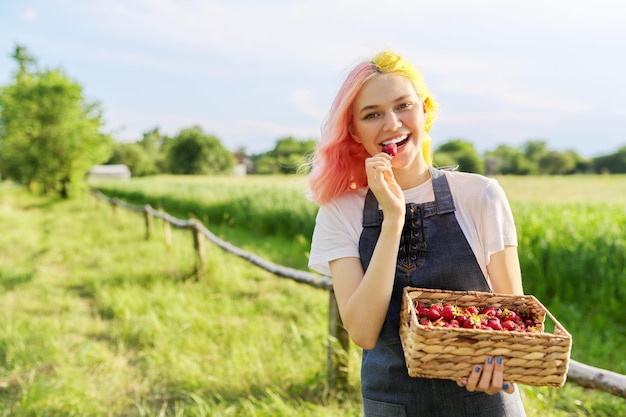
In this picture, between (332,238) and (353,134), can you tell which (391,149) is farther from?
(332,238)

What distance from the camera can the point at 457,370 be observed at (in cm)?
136

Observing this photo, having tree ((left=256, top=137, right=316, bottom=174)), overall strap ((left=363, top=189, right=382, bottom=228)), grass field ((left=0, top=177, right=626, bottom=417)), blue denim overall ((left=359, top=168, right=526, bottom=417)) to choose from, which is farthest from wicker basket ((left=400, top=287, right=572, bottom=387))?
tree ((left=256, top=137, right=316, bottom=174))

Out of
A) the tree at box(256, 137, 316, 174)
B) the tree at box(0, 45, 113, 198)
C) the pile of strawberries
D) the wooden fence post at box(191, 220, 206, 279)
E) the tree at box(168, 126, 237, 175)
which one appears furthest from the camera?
the tree at box(256, 137, 316, 174)

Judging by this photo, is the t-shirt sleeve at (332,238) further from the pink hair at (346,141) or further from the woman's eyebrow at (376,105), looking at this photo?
the woman's eyebrow at (376,105)

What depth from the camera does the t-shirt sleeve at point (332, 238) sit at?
5.52ft

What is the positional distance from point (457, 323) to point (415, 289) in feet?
0.58

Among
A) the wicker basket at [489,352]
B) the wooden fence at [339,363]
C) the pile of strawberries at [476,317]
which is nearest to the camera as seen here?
the wicker basket at [489,352]

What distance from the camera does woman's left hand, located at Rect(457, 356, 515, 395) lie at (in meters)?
1.34

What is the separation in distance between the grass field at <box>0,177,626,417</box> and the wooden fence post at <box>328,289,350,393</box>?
7cm

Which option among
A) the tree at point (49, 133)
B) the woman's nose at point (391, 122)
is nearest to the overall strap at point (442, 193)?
the woman's nose at point (391, 122)

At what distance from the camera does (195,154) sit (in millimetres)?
68562

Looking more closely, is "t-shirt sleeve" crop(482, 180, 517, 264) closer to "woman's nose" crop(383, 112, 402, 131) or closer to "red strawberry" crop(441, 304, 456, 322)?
"red strawberry" crop(441, 304, 456, 322)

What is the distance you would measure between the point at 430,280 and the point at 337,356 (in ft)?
6.08

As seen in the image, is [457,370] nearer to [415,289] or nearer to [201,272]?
[415,289]
